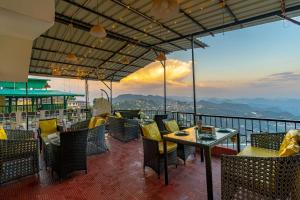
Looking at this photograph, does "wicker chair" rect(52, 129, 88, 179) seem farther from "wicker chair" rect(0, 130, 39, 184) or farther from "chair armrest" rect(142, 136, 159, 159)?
"chair armrest" rect(142, 136, 159, 159)

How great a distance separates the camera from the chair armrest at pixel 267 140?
294 cm

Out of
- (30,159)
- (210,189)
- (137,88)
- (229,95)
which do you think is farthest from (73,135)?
(137,88)

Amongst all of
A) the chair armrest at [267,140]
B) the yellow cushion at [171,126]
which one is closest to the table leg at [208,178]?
the chair armrest at [267,140]

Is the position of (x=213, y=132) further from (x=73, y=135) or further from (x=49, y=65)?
(x=49, y=65)

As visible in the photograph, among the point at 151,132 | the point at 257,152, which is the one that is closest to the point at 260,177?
the point at 257,152

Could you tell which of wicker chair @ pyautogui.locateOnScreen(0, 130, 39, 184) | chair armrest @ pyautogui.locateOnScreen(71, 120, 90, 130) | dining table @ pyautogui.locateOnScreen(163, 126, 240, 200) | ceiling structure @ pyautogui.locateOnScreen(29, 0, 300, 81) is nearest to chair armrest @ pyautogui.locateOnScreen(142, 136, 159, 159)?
dining table @ pyautogui.locateOnScreen(163, 126, 240, 200)

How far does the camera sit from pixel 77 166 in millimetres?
3441

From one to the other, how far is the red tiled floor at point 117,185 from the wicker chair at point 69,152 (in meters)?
0.20

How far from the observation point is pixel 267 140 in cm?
303

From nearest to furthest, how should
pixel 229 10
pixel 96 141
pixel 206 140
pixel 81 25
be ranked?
pixel 206 140 < pixel 96 141 < pixel 229 10 < pixel 81 25

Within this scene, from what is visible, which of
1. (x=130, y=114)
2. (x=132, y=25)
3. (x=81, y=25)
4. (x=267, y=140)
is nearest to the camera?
(x=267, y=140)

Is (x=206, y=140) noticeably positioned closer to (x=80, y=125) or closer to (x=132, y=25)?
(x=80, y=125)

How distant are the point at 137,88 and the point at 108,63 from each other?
4.97 meters

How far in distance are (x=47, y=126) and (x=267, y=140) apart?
533 cm
